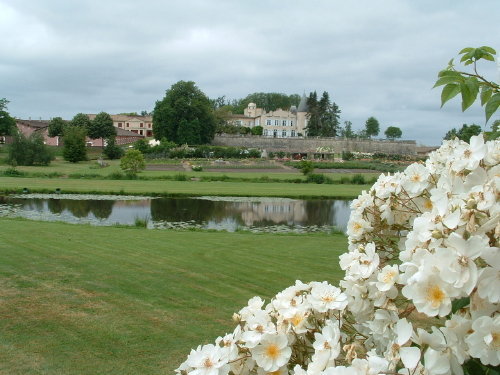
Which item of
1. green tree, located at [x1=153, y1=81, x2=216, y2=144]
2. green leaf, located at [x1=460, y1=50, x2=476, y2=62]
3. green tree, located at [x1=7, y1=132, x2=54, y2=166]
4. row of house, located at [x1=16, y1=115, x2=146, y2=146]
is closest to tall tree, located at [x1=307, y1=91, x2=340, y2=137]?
green tree, located at [x1=153, y1=81, x2=216, y2=144]

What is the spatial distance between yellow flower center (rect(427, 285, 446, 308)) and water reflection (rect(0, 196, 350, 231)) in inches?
877

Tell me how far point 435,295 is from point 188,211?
92.8 feet

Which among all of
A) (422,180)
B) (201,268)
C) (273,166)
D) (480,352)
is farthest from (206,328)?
(273,166)

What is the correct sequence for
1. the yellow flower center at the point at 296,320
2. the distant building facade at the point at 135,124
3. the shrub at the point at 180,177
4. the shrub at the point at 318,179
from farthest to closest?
the distant building facade at the point at 135,124 → the shrub at the point at 318,179 → the shrub at the point at 180,177 → the yellow flower center at the point at 296,320

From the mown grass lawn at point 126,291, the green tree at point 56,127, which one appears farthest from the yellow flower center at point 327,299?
the green tree at point 56,127

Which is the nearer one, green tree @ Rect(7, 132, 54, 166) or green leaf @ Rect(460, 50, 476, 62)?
green leaf @ Rect(460, 50, 476, 62)

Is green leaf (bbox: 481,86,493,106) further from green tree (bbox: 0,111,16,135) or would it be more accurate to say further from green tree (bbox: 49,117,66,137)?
green tree (bbox: 49,117,66,137)

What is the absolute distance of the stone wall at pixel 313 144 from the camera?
330 ft

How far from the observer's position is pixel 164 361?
271 inches

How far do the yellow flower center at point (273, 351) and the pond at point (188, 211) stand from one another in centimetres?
2108

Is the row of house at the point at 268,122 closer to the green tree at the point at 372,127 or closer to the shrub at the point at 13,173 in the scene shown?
the green tree at the point at 372,127

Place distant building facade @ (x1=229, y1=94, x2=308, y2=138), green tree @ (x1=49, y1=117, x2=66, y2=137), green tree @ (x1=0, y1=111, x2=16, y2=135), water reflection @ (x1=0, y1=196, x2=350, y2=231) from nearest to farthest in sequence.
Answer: water reflection @ (x1=0, y1=196, x2=350, y2=231) → green tree @ (x1=0, y1=111, x2=16, y2=135) → green tree @ (x1=49, y1=117, x2=66, y2=137) → distant building facade @ (x1=229, y1=94, x2=308, y2=138)

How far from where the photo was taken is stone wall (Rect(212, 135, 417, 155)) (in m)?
101

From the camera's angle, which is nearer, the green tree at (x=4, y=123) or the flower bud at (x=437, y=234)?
the flower bud at (x=437, y=234)
